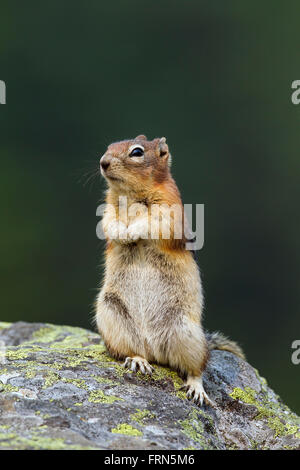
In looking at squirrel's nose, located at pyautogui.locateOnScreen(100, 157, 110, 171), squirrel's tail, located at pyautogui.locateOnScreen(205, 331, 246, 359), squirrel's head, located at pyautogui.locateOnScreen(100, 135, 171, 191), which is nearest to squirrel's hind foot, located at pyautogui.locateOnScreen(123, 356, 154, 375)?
squirrel's tail, located at pyautogui.locateOnScreen(205, 331, 246, 359)

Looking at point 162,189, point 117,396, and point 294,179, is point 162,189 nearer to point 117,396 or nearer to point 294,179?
point 117,396

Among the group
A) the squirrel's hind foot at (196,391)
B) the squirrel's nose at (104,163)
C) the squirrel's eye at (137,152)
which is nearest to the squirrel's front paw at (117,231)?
the squirrel's nose at (104,163)

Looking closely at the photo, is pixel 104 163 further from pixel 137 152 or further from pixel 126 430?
pixel 126 430

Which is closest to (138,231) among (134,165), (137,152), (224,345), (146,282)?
(146,282)

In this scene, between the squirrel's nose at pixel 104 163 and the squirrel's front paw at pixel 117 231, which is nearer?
the squirrel's front paw at pixel 117 231

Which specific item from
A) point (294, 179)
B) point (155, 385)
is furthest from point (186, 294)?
point (294, 179)

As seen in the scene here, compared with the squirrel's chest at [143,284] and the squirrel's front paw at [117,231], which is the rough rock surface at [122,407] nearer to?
the squirrel's chest at [143,284]
